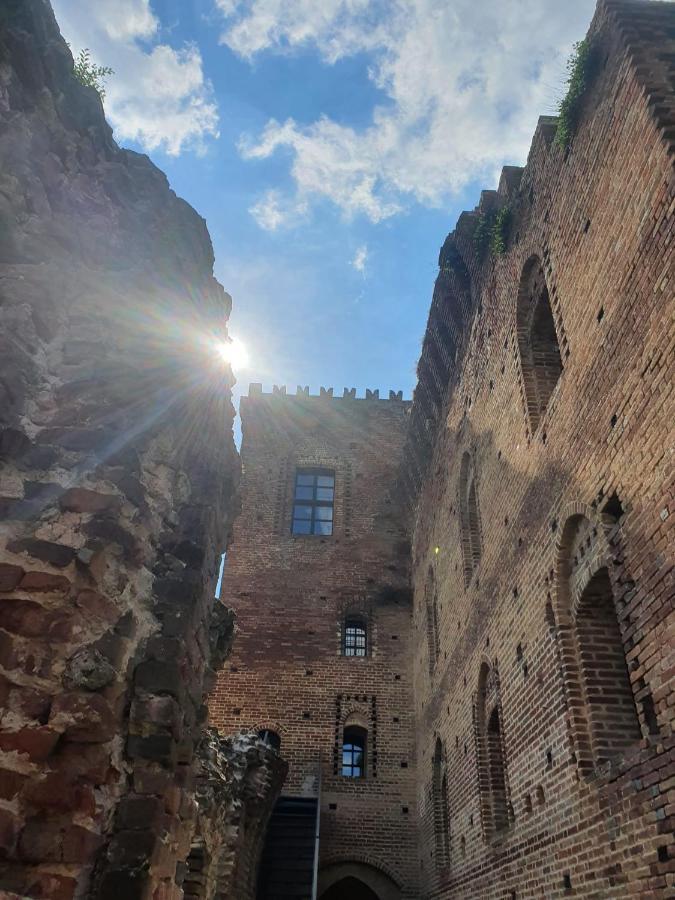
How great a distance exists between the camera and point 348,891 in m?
14.5

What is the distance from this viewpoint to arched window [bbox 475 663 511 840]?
A: 333 inches

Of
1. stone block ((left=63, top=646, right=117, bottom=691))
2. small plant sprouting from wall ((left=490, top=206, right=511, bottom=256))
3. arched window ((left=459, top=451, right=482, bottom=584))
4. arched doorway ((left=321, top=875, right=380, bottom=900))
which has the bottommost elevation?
stone block ((left=63, top=646, right=117, bottom=691))

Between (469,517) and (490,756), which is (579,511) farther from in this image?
(469,517)

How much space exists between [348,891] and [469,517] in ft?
29.4

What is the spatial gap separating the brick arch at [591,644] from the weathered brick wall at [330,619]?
994 cm

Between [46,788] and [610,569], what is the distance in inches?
163

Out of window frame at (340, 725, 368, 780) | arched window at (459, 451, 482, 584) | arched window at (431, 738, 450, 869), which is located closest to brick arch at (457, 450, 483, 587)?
arched window at (459, 451, 482, 584)

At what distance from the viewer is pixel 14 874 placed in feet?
7.38

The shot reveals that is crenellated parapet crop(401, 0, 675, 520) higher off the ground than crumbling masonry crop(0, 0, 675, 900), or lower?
higher

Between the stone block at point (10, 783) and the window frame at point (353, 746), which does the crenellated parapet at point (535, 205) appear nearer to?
the stone block at point (10, 783)

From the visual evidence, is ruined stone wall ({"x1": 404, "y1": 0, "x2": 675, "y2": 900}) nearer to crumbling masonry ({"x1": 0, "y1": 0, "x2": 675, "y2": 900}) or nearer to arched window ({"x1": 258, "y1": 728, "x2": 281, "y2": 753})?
crumbling masonry ({"x1": 0, "y1": 0, "x2": 675, "y2": 900})

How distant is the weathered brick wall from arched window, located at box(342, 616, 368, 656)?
242mm

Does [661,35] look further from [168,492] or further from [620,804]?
[620,804]

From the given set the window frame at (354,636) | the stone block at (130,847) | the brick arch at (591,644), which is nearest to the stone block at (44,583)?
the stone block at (130,847)
